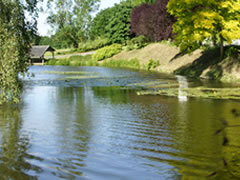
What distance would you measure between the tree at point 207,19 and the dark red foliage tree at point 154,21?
37.8ft

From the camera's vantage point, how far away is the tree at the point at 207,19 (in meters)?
29.5

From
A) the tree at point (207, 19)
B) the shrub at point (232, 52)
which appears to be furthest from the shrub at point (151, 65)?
the shrub at point (232, 52)

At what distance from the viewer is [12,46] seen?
1463cm

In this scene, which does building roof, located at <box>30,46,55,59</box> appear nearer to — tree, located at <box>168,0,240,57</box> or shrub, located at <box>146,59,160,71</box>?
shrub, located at <box>146,59,160,71</box>

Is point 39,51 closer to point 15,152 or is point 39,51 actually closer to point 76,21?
point 76,21

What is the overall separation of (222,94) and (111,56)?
4785 cm

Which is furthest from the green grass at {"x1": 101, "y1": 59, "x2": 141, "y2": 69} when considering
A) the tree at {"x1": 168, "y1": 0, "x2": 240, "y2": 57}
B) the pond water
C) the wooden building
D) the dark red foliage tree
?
the pond water

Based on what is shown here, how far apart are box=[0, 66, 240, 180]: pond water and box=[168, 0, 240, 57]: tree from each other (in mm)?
13772

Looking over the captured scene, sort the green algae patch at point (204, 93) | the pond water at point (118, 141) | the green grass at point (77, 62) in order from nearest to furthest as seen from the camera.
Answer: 1. the pond water at point (118, 141)
2. the green algae patch at point (204, 93)
3. the green grass at point (77, 62)

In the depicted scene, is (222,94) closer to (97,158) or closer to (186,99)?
(186,99)

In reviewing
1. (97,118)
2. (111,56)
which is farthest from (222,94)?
(111,56)

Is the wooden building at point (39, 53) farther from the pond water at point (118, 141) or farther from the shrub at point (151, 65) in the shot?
the pond water at point (118, 141)

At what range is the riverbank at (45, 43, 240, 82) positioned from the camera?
31047 mm

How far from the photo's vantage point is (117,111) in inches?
605
